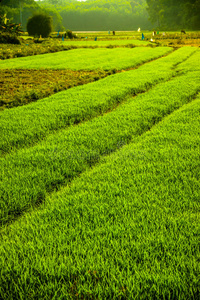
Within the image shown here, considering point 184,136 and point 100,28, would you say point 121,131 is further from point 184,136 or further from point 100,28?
point 100,28

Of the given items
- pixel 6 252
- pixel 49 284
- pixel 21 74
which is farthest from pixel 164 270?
pixel 21 74

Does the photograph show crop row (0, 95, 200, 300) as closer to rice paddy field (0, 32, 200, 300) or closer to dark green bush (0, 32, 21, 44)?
rice paddy field (0, 32, 200, 300)

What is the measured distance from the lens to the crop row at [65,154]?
122 inches

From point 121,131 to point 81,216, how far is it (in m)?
2.83

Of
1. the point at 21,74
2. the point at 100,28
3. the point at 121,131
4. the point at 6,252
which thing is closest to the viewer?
the point at 6,252

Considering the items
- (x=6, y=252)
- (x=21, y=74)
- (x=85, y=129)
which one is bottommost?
(x=6, y=252)

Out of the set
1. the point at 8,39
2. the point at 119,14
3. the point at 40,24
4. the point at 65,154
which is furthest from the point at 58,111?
the point at 119,14

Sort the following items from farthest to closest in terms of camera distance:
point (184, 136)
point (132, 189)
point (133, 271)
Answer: point (184, 136) < point (132, 189) < point (133, 271)

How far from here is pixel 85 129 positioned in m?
5.36

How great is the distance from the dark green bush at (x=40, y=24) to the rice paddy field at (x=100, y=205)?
37.5 meters

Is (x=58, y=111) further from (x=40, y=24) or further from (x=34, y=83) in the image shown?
(x=40, y=24)

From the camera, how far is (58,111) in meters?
6.57

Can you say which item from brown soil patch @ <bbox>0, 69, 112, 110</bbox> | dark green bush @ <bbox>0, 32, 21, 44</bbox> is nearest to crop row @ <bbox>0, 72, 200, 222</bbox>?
brown soil patch @ <bbox>0, 69, 112, 110</bbox>

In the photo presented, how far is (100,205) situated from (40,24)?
41.9 metres
